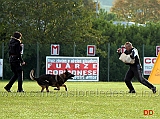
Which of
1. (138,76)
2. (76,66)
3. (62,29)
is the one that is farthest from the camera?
(62,29)

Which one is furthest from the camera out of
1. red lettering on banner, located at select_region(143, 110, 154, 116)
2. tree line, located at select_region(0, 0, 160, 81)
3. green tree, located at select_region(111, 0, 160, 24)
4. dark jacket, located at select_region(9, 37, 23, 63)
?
green tree, located at select_region(111, 0, 160, 24)

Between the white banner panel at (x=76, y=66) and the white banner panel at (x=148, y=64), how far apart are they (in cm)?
323

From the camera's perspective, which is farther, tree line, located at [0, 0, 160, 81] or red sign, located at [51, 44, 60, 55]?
tree line, located at [0, 0, 160, 81]

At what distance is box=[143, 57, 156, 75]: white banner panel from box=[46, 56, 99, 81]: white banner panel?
10.6ft

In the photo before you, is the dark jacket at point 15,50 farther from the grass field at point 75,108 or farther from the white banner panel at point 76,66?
the white banner panel at point 76,66

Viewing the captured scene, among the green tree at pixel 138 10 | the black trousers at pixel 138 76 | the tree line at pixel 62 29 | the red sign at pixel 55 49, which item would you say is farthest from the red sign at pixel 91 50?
the green tree at pixel 138 10

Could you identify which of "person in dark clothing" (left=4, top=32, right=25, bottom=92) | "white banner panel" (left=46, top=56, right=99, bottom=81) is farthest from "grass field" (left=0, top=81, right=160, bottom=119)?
"white banner panel" (left=46, top=56, right=99, bottom=81)

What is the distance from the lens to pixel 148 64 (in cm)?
3791

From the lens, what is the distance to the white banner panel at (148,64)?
37631 mm

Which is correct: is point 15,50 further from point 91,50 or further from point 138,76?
point 91,50

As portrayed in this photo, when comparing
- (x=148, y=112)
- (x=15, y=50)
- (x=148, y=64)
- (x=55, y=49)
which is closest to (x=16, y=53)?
(x=15, y=50)

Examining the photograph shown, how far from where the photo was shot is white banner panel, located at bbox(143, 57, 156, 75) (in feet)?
123

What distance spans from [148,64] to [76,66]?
486cm

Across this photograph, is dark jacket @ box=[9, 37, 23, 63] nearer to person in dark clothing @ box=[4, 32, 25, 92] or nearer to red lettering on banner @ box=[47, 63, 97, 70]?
person in dark clothing @ box=[4, 32, 25, 92]
